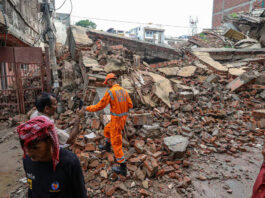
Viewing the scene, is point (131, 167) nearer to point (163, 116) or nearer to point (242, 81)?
point (163, 116)

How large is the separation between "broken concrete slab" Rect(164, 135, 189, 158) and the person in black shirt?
2766 millimetres

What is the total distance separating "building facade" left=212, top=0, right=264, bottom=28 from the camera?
22.4 metres

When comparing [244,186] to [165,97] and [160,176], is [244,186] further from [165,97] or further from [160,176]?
[165,97]

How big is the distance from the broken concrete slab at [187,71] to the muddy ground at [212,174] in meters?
4.39

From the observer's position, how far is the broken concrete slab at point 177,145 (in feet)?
11.9

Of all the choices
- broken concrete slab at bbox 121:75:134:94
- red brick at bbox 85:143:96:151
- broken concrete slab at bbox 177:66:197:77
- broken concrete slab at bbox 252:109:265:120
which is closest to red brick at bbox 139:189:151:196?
red brick at bbox 85:143:96:151

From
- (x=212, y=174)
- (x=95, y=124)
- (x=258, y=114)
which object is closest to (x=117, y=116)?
(x=95, y=124)

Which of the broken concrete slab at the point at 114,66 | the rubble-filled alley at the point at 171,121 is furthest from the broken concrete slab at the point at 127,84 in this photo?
the broken concrete slab at the point at 114,66

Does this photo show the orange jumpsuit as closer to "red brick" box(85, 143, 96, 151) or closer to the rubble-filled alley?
the rubble-filled alley

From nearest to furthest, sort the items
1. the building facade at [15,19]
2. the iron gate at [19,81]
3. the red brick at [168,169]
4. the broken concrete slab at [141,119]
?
the red brick at [168,169], the broken concrete slab at [141,119], the building facade at [15,19], the iron gate at [19,81]

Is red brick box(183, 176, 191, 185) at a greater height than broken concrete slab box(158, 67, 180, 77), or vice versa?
broken concrete slab box(158, 67, 180, 77)

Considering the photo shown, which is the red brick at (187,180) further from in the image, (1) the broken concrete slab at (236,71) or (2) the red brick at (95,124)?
(1) the broken concrete slab at (236,71)

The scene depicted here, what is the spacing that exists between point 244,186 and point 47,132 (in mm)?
3614

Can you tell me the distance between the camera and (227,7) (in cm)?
2608
